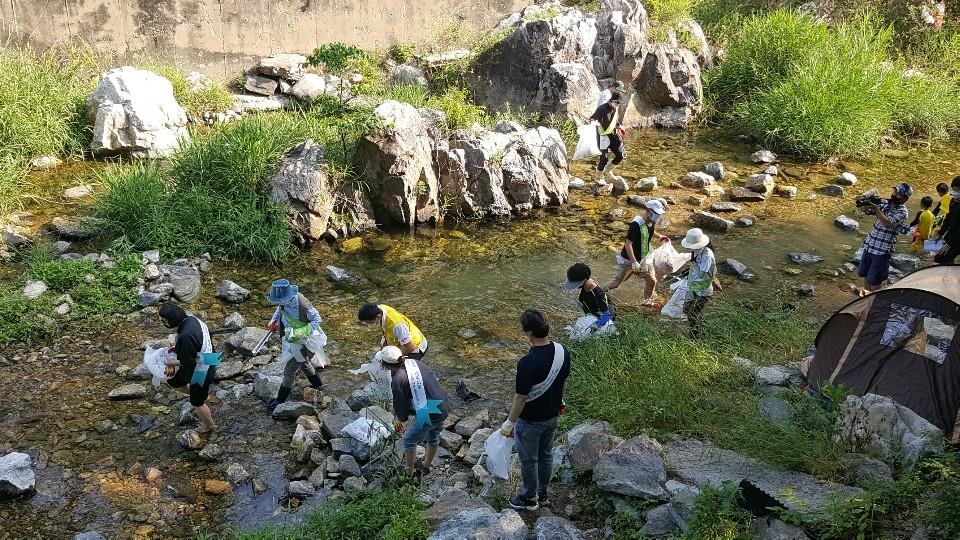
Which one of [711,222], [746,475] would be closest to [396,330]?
[746,475]

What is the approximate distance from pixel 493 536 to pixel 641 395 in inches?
93.7

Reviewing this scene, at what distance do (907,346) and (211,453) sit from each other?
598 cm

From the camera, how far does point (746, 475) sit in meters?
5.44

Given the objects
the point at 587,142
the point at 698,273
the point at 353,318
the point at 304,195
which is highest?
A: the point at 587,142

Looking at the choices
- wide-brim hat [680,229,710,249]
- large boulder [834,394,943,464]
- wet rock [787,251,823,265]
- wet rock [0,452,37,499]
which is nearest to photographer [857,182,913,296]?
wet rock [787,251,823,265]

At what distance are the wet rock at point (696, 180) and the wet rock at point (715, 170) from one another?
31 centimetres

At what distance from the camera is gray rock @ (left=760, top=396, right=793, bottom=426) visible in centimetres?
622

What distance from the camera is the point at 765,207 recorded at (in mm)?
12352

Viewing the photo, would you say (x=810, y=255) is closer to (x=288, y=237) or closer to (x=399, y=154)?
(x=399, y=154)

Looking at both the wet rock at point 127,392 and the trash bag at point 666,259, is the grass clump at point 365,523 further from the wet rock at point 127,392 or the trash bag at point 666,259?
the trash bag at point 666,259

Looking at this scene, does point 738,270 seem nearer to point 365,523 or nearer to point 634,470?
point 634,470

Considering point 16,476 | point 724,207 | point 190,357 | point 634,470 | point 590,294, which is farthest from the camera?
point 724,207

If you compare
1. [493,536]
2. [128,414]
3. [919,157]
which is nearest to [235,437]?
[128,414]

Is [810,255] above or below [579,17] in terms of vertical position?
below
